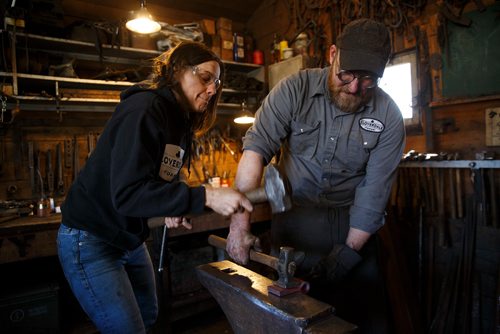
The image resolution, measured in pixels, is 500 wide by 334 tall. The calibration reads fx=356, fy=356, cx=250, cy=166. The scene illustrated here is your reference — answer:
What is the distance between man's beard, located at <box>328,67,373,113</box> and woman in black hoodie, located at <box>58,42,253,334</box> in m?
0.53

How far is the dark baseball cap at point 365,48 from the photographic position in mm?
1445

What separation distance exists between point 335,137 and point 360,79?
0.30m

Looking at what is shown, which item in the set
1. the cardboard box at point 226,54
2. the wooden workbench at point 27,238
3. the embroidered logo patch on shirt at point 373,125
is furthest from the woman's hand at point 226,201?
the cardboard box at point 226,54

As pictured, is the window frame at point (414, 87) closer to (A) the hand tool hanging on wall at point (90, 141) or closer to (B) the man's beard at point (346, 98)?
(B) the man's beard at point (346, 98)

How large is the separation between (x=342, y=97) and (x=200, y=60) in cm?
66

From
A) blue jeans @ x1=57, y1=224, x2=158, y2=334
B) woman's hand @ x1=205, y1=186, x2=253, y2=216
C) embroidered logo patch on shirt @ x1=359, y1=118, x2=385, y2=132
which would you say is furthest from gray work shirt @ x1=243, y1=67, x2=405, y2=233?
blue jeans @ x1=57, y1=224, x2=158, y2=334

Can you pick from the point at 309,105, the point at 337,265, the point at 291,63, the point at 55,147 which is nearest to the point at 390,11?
the point at 291,63

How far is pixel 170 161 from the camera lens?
4.80 ft

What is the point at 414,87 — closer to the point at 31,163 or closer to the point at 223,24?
the point at 223,24

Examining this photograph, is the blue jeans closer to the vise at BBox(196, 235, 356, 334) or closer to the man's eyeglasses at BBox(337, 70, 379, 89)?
the vise at BBox(196, 235, 356, 334)

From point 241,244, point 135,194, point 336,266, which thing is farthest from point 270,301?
Answer: point 336,266


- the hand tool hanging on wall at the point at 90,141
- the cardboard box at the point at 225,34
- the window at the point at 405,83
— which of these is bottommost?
the hand tool hanging on wall at the point at 90,141

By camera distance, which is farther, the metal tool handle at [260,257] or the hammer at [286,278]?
the metal tool handle at [260,257]

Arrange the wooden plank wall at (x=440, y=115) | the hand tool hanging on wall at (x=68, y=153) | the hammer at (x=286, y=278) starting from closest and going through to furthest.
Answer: the hammer at (x=286, y=278) < the wooden plank wall at (x=440, y=115) < the hand tool hanging on wall at (x=68, y=153)
